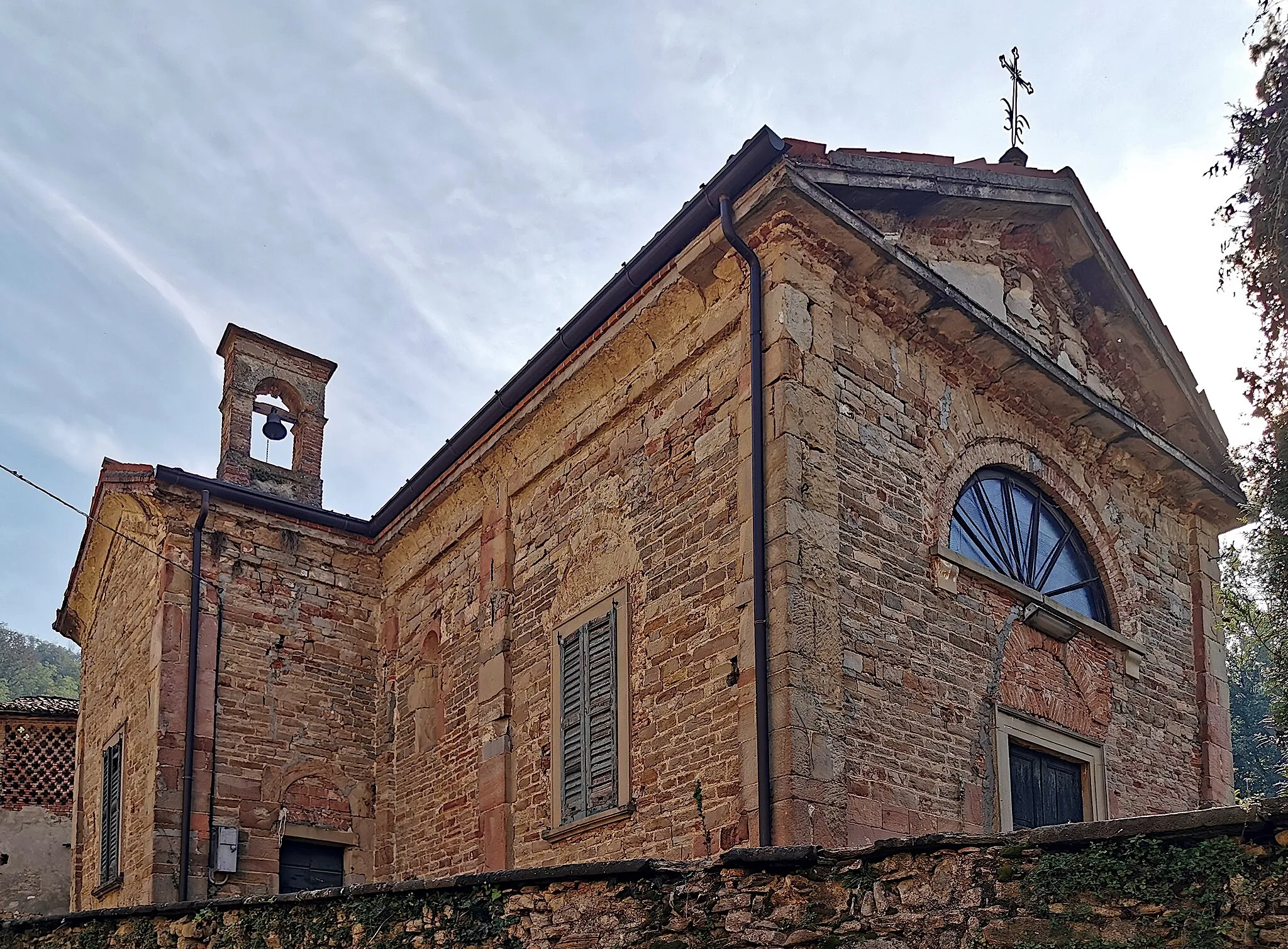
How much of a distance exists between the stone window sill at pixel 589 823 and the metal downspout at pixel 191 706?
381 centimetres

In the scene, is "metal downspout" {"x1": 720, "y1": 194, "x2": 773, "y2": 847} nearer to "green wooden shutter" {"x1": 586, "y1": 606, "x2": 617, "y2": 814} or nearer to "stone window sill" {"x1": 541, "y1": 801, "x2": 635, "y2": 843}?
"stone window sill" {"x1": 541, "y1": 801, "x2": 635, "y2": 843}

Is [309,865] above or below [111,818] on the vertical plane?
below

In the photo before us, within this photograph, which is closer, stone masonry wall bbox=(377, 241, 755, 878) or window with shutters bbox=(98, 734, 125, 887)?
stone masonry wall bbox=(377, 241, 755, 878)

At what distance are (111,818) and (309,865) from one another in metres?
2.50

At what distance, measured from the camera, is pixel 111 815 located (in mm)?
13422

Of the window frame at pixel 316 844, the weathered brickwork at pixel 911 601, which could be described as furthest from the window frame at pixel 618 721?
the window frame at pixel 316 844

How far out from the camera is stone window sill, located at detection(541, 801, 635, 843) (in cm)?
884

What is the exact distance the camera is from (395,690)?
517 inches

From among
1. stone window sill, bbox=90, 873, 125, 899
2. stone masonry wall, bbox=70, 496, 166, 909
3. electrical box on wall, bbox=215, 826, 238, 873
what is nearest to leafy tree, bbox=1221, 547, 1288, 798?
electrical box on wall, bbox=215, 826, 238, 873

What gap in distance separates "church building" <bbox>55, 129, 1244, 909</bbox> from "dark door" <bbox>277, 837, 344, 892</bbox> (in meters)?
0.07

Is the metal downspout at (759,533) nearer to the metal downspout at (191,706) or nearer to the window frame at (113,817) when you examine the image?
the metal downspout at (191,706)

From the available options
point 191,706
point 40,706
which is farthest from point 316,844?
point 40,706

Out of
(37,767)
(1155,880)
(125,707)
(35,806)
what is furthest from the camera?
(37,767)

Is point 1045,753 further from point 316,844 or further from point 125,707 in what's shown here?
point 125,707
